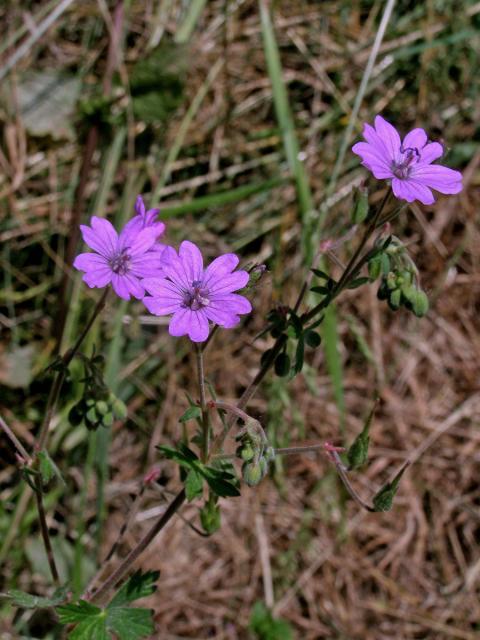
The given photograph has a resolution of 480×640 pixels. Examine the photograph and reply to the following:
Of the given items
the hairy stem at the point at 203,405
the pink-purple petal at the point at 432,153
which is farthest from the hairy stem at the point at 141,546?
the pink-purple petal at the point at 432,153

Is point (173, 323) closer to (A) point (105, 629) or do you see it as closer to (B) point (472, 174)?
(A) point (105, 629)

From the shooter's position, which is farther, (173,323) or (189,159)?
(189,159)

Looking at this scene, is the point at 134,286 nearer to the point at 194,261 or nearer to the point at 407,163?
the point at 194,261

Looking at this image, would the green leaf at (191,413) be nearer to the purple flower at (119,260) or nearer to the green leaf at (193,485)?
the green leaf at (193,485)

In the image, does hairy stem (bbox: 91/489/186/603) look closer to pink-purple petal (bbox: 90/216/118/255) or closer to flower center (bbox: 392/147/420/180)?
pink-purple petal (bbox: 90/216/118/255)

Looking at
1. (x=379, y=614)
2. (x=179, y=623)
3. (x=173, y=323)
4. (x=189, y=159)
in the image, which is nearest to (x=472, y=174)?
(x=189, y=159)
